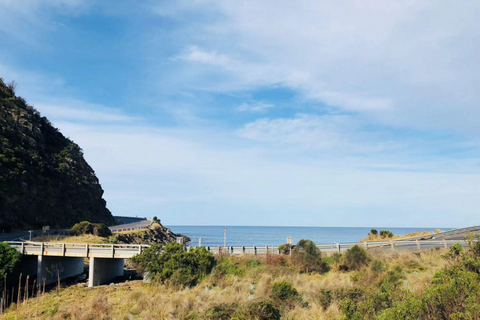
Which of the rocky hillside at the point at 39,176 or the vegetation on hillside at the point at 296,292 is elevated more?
the rocky hillside at the point at 39,176

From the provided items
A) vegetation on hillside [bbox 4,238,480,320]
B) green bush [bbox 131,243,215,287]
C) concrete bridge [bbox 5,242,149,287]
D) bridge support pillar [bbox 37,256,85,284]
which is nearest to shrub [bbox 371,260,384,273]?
vegetation on hillside [bbox 4,238,480,320]

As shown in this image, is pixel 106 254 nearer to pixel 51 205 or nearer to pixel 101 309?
pixel 101 309

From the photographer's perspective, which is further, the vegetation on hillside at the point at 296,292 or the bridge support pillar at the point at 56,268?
the bridge support pillar at the point at 56,268

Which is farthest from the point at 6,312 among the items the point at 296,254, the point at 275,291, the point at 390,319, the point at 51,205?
the point at 51,205

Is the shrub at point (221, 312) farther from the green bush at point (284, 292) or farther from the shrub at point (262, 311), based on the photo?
the green bush at point (284, 292)

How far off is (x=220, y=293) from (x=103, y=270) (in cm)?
1444

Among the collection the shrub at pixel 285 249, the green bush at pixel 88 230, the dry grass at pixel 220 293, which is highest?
the green bush at pixel 88 230

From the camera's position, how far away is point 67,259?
34.5 metres

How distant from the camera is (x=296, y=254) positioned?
2819cm

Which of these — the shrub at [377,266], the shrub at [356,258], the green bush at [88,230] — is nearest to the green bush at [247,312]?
the shrub at [377,266]

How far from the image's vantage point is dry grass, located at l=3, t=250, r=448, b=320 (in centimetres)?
1777

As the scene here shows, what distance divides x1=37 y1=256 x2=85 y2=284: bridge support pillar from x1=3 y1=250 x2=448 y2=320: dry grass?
166 inches

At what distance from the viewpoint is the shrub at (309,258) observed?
2708 cm

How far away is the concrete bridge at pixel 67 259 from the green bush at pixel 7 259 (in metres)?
1.76
